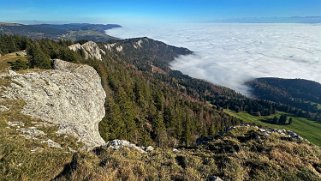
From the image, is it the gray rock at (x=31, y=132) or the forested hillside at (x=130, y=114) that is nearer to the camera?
the gray rock at (x=31, y=132)

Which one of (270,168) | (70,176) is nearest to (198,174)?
(270,168)

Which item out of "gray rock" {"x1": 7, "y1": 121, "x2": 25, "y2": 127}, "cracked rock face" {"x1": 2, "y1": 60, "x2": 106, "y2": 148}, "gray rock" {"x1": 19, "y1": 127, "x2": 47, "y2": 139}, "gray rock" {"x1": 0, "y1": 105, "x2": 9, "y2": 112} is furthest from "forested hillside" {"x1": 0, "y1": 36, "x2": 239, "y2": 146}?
"gray rock" {"x1": 19, "y1": 127, "x2": 47, "y2": 139}

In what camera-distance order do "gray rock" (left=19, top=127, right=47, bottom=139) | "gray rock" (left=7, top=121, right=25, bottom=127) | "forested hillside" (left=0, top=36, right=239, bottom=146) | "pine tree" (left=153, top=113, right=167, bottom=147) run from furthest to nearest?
"pine tree" (left=153, top=113, right=167, bottom=147)
"forested hillside" (left=0, top=36, right=239, bottom=146)
"gray rock" (left=7, top=121, right=25, bottom=127)
"gray rock" (left=19, top=127, right=47, bottom=139)

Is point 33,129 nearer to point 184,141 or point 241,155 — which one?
point 241,155

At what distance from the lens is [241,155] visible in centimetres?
2100

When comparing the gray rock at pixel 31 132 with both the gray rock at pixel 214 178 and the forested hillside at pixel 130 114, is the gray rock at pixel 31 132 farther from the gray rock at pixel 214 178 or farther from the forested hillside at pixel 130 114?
the forested hillside at pixel 130 114

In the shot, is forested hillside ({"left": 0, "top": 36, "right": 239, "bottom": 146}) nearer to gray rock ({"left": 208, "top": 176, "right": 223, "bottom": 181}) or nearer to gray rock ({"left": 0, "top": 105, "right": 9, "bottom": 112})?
gray rock ({"left": 0, "top": 105, "right": 9, "bottom": 112})

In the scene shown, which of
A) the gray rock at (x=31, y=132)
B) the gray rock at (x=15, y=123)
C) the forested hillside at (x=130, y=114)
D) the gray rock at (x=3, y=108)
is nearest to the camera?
the gray rock at (x=31, y=132)

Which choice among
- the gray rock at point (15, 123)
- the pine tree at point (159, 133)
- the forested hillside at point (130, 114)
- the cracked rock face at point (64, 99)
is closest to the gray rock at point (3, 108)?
the cracked rock face at point (64, 99)

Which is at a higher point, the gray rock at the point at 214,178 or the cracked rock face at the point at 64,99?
the gray rock at the point at 214,178

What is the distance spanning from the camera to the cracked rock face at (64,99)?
32.0 meters

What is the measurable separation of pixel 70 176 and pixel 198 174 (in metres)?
7.47

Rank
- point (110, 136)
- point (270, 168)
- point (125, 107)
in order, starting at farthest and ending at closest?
point (125, 107)
point (110, 136)
point (270, 168)

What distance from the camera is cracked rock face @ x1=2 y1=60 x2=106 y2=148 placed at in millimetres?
31969
